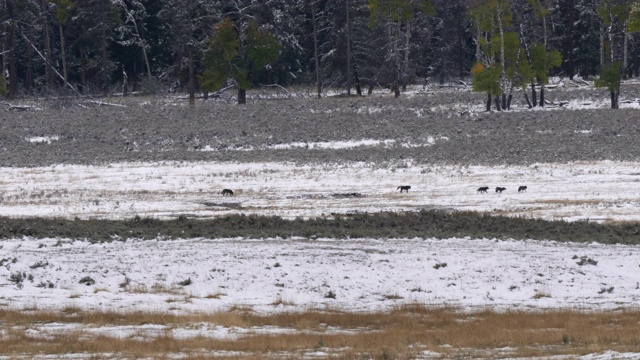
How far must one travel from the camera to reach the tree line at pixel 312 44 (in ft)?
201

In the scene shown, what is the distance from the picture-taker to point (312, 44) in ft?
276

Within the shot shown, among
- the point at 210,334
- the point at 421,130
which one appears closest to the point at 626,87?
the point at 421,130

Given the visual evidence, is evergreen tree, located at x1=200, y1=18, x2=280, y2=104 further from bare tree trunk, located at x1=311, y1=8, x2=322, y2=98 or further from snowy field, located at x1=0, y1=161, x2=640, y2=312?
snowy field, located at x1=0, y1=161, x2=640, y2=312

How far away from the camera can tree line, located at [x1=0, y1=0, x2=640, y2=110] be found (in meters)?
61.2

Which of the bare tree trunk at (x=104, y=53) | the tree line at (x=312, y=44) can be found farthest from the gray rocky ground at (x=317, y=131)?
the bare tree trunk at (x=104, y=53)

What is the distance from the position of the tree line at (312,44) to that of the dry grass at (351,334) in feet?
138

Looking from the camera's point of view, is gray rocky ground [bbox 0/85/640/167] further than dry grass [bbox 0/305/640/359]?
Yes

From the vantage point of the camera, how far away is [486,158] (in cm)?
4078

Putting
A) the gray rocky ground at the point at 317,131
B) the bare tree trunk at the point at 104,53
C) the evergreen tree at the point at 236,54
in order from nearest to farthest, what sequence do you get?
1. the gray rocky ground at the point at 317,131
2. the evergreen tree at the point at 236,54
3. the bare tree trunk at the point at 104,53

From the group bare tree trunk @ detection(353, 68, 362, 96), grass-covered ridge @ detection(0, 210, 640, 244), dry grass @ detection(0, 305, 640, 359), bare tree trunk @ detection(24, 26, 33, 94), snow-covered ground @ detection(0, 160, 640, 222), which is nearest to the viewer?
dry grass @ detection(0, 305, 640, 359)

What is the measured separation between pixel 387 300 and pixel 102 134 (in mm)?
35913

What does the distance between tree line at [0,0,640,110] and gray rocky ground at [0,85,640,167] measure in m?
3.87

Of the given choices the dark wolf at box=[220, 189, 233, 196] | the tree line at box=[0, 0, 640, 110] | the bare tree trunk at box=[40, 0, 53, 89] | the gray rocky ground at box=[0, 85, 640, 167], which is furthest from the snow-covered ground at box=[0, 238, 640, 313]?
the bare tree trunk at box=[40, 0, 53, 89]

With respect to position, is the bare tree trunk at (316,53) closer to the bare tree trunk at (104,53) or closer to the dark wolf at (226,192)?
the bare tree trunk at (104,53)
